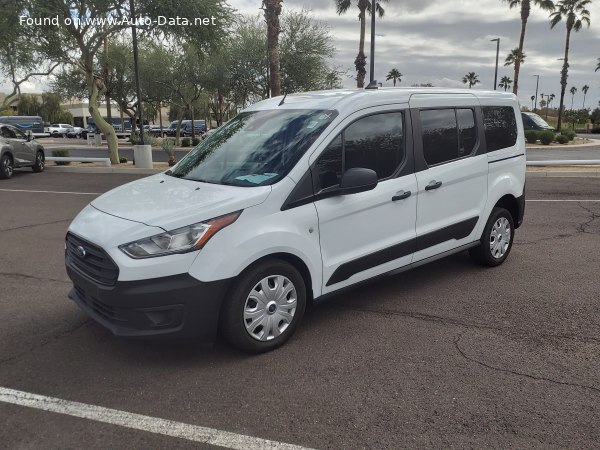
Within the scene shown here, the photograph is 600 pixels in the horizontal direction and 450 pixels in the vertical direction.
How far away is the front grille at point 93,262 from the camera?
3303 mm

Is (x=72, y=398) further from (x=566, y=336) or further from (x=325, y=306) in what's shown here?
(x=566, y=336)

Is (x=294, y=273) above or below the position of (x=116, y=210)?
below

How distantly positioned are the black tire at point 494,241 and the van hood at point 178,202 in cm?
288

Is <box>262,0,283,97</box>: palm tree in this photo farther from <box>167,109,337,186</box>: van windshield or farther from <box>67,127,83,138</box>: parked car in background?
<box>67,127,83,138</box>: parked car in background

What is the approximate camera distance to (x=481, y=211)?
17.0 feet

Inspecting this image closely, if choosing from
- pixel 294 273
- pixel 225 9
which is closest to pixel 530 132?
pixel 225 9

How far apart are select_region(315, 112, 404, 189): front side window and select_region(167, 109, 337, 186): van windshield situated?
0.61 ft

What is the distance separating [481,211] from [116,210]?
3554mm

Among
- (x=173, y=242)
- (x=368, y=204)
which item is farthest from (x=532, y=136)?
(x=173, y=242)

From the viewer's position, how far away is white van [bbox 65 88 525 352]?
3279 millimetres

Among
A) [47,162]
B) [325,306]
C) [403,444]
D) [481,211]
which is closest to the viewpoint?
[403,444]

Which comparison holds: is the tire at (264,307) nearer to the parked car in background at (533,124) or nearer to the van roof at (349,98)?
the van roof at (349,98)

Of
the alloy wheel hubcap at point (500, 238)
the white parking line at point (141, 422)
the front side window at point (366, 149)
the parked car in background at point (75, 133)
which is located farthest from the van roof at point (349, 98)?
the parked car in background at point (75, 133)

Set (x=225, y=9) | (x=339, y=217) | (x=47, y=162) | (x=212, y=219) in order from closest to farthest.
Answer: (x=212, y=219)
(x=339, y=217)
(x=225, y=9)
(x=47, y=162)
